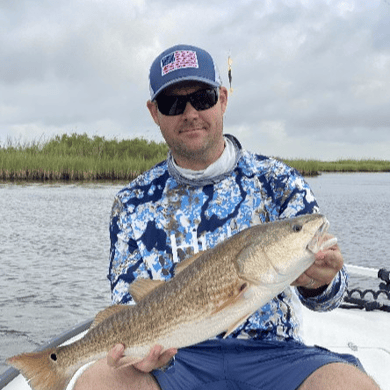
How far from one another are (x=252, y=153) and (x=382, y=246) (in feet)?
46.5

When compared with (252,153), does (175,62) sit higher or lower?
higher

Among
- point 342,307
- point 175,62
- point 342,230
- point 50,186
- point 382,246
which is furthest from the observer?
point 50,186

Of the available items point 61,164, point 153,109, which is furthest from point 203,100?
point 61,164

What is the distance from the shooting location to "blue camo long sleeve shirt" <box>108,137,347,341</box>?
119 inches

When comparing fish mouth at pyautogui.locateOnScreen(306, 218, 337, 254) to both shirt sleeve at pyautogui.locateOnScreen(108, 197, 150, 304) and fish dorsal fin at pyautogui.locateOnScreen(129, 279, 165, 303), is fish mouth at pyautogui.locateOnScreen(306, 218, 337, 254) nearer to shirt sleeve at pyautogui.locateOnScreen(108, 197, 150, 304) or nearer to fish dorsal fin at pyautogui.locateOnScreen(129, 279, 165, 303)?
fish dorsal fin at pyautogui.locateOnScreen(129, 279, 165, 303)

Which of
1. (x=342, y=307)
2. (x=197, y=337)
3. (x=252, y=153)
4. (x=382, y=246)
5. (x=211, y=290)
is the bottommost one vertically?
(x=382, y=246)

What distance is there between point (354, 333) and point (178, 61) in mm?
3192

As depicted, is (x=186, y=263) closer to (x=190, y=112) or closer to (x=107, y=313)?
(x=107, y=313)

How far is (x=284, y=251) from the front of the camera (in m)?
2.33

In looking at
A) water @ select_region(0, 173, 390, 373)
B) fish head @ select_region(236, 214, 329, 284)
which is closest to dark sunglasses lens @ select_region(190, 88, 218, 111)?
fish head @ select_region(236, 214, 329, 284)

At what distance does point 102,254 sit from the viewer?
14.6 m

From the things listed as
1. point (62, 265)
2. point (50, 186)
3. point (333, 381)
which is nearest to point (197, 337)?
point (333, 381)

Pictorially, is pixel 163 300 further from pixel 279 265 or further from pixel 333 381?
pixel 333 381

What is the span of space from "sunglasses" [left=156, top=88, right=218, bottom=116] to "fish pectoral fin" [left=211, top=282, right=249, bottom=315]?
131 cm
